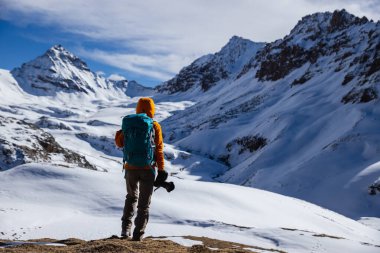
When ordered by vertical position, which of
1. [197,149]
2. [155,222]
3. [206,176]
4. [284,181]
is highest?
[197,149]

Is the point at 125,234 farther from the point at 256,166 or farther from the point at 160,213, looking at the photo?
the point at 256,166

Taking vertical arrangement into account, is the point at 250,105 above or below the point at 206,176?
above

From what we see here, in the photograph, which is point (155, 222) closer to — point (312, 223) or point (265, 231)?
point (265, 231)

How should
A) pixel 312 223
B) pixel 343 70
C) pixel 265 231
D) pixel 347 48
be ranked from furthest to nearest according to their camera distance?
pixel 347 48
pixel 343 70
pixel 312 223
pixel 265 231

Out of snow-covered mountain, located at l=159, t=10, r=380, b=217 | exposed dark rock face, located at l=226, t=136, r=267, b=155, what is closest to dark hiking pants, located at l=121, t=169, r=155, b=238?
snow-covered mountain, located at l=159, t=10, r=380, b=217

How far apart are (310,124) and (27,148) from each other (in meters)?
50.6

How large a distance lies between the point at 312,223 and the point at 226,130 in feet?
297

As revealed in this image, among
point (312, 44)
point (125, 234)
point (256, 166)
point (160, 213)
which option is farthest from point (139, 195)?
point (312, 44)

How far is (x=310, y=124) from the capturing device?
75500mm

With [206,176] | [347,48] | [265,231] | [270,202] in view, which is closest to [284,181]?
[206,176]

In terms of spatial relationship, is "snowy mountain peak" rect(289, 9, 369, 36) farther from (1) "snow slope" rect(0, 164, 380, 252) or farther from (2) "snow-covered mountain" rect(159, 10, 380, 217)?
(1) "snow slope" rect(0, 164, 380, 252)

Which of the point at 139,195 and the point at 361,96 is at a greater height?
the point at 361,96

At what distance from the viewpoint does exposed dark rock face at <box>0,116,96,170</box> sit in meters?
40.4

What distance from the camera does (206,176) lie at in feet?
273
